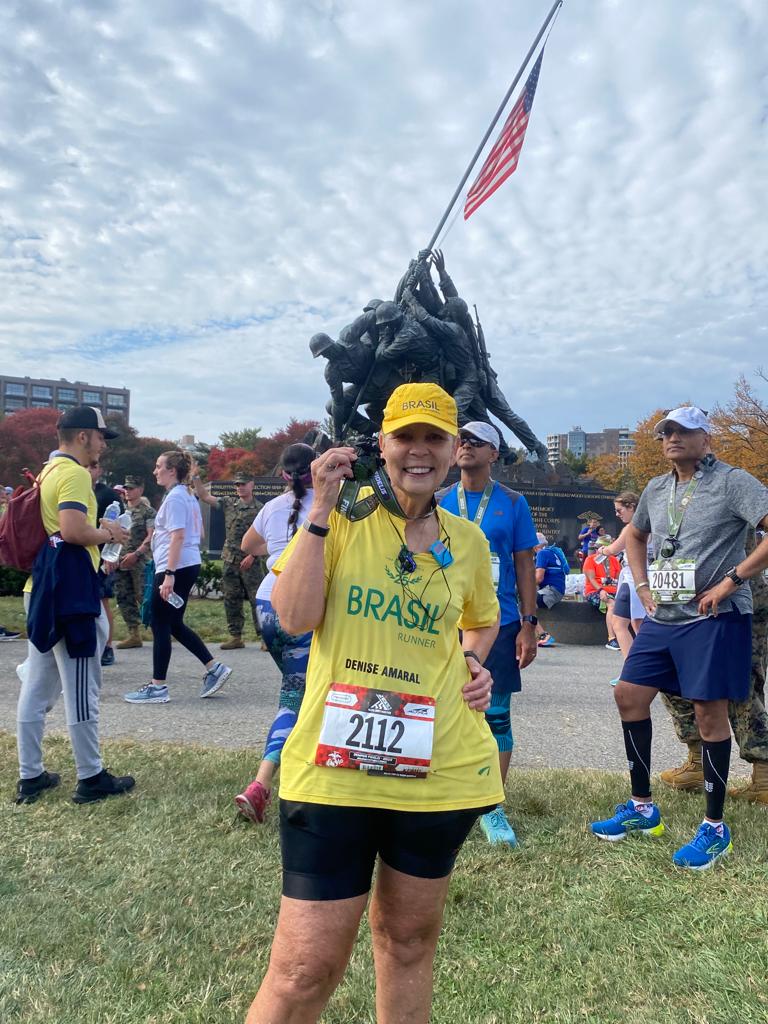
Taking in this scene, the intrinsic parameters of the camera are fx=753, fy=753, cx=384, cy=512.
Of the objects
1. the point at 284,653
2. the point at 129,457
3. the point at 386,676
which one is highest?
the point at 129,457

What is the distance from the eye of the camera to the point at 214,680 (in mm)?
6387

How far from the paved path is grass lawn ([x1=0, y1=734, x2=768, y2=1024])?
1223mm

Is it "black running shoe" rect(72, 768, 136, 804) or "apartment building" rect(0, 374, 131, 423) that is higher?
"apartment building" rect(0, 374, 131, 423)

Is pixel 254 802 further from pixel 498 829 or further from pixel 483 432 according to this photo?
pixel 483 432

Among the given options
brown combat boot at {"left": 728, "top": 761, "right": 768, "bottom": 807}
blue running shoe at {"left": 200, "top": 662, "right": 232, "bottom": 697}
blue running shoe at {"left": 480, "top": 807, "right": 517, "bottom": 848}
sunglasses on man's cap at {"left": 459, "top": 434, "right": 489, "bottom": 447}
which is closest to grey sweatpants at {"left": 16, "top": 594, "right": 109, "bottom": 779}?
blue running shoe at {"left": 480, "top": 807, "right": 517, "bottom": 848}

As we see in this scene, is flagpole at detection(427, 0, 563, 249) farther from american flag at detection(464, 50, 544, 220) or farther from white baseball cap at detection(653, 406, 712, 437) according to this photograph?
white baseball cap at detection(653, 406, 712, 437)

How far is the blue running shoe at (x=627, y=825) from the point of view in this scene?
11.4 feet

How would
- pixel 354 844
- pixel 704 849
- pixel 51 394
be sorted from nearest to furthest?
pixel 354 844 < pixel 704 849 < pixel 51 394

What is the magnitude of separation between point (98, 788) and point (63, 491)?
1552 millimetres

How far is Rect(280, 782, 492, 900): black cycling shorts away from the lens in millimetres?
1608

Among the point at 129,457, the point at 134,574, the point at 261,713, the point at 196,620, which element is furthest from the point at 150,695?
the point at 129,457

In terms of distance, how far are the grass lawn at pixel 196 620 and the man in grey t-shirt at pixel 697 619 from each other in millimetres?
6939

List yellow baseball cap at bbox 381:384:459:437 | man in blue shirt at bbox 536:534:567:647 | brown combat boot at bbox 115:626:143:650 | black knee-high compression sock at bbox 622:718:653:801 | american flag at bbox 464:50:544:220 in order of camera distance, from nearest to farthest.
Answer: yellow baseball cap at bbox 381:384:459:437 → black knee-high compression sock at bbox 622:718:653:801 → man in blue shirt at bbox 536:534:567:647 → brown combat boot at bbox 115:626:143:650 → american flag at bbox 464:50:544:220

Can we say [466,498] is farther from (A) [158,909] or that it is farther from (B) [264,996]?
(B) [264,996]
